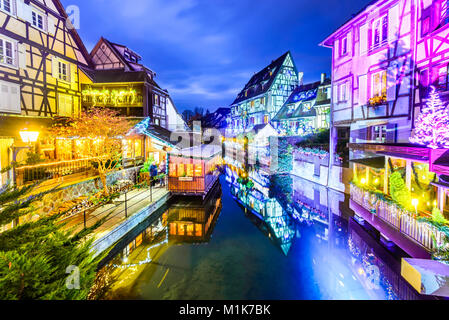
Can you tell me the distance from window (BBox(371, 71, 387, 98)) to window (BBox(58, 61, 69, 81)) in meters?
22.7

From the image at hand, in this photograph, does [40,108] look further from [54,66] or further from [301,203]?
[301,203]

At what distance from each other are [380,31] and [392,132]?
641cm

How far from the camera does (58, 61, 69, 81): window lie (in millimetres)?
17836

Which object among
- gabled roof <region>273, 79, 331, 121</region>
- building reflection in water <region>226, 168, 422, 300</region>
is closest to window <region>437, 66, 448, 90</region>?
building reflection in water <region>226, 168, 422, 300</region>

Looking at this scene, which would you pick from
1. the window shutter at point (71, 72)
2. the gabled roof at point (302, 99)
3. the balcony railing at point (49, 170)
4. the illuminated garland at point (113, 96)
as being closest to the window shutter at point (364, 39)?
the gabled roof at point (302, 99)

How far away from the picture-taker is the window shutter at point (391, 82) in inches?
535

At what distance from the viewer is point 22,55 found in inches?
577

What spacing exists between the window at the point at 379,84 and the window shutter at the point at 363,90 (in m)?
0.45

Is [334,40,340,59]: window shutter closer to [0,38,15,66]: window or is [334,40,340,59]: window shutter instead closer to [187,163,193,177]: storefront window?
[187,163,193,177]: storefront window

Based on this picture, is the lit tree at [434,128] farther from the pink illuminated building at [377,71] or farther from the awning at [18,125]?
the awning at [18,125]

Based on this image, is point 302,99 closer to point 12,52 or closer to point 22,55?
point 22,55

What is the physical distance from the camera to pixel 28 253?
2.66 meters

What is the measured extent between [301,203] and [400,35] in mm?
11393
